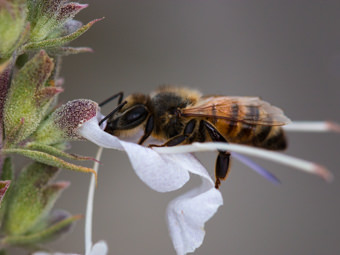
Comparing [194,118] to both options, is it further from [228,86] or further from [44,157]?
[228,86]

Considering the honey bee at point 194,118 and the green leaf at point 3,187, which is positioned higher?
the honey bee at point 194,118

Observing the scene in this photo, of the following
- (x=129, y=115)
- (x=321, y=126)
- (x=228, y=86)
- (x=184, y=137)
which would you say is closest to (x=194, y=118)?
(x=184, y=137)

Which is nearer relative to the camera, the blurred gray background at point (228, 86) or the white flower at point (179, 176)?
the white flower at point (179, 176)

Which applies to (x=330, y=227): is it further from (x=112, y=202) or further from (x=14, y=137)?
(x=14, y=137)

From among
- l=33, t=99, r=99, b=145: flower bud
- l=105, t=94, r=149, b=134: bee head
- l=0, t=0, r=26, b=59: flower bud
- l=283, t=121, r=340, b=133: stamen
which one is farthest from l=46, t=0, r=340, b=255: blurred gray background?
l=0, t=0, r=26, b=59: flower bud

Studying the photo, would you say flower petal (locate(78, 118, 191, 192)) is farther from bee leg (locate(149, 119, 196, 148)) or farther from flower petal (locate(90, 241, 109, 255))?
A: flower petal (locate(90, 241, 109, 255))

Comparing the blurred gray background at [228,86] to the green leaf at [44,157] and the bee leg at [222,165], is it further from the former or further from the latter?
the green leaf at [44,157]

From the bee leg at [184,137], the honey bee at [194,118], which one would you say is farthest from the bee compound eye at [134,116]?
the bee leg at [184,137]

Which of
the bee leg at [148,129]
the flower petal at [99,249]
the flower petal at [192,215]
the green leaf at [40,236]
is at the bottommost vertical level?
the green leaf at [40,236]
